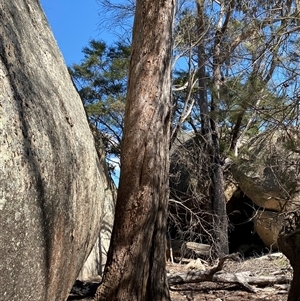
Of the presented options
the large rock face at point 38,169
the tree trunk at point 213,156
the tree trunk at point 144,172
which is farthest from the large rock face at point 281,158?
the tree trunk at point 213,156

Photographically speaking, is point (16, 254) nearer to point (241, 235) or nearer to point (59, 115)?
point (59, 115)

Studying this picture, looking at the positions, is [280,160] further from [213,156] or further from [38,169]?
[213,156]

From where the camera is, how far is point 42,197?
200cm

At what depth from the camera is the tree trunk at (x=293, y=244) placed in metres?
4.18

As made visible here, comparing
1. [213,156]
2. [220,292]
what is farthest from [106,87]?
[220,292]

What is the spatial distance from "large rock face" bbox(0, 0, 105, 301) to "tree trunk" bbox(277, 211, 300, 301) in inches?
78.0

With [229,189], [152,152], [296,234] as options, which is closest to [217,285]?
[296,234]

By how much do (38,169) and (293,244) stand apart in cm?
294

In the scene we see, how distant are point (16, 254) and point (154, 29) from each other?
299 cm

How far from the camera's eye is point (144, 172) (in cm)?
397

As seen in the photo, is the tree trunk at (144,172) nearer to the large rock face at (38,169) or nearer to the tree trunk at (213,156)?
the large rock face at (38,169)

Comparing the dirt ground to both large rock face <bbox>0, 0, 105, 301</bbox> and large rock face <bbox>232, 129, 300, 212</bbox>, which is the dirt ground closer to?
large rock face <bbox>232, 129, 300, 212</bbox>

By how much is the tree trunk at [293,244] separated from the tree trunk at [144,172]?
1108mm

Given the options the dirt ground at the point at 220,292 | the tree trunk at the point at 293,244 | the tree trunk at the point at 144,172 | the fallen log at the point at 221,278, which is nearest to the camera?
the tree trunk at the point at 144,172
